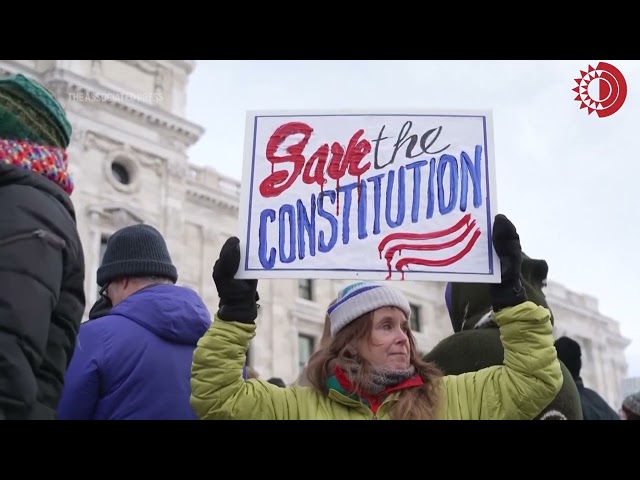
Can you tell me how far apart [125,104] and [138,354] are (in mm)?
19530

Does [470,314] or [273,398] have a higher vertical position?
[470,314]

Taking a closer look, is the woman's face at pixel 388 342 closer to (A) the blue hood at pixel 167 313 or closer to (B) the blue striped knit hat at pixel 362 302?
(B) the blue striped knit hat at pixel 362 302

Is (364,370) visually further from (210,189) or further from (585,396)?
(210,189)

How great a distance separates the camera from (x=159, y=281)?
3.25m

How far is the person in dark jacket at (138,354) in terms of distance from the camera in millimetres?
2807

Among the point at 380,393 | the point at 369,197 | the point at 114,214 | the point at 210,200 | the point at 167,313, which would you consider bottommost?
the point at 380,393

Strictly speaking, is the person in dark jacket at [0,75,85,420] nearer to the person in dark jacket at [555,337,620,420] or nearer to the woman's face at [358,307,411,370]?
the woman's face at [358,307,411,370]

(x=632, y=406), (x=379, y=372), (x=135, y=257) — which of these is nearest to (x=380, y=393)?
(x=379, y=372)

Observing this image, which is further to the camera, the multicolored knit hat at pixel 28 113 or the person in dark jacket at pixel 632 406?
the person in dark jacket at pixel 632 406

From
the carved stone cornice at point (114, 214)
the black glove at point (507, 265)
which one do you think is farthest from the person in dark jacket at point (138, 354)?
the carved stone cornice at point (114, 214)

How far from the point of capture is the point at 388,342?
2.77 metres
